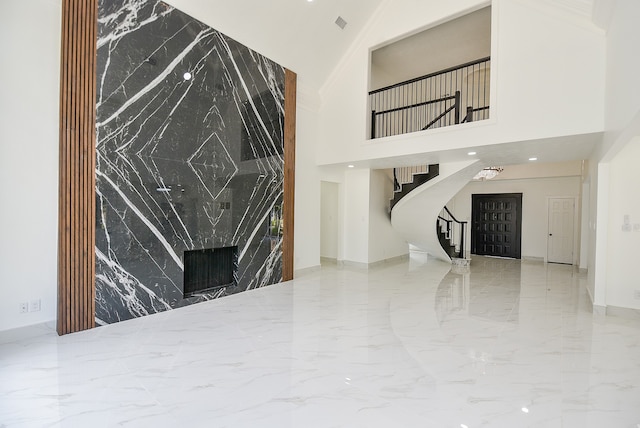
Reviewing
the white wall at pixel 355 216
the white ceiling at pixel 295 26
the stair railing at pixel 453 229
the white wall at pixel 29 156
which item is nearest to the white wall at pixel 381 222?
the white wall at pixel 355 216

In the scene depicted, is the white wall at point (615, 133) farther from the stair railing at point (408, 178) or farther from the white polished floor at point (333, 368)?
the stair railing at point (408, 178)

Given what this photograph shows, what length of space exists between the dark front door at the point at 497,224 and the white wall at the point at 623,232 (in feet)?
18.8

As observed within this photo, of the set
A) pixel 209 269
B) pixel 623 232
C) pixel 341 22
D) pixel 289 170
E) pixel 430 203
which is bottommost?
pixel 209 269

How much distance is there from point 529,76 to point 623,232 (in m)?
2.61

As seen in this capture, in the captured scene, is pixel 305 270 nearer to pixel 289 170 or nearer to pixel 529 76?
pixel 289 170

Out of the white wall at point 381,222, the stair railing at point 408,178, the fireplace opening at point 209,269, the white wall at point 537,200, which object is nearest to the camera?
the fireplace opening at point 209,269

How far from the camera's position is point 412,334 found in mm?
3658

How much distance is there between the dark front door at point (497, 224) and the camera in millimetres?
9883

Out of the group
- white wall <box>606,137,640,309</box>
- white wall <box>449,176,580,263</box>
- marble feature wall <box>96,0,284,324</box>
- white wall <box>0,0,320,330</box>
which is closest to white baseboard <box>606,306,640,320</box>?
white wall <box>606,137,640,309</box>

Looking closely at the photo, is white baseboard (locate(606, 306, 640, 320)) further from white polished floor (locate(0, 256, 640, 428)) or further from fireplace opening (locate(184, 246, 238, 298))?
fireplace opening (locate(184, 246, 238, 298))

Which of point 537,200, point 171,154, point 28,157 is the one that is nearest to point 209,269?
point 171,154

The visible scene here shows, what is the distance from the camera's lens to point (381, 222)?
8422 millimetres

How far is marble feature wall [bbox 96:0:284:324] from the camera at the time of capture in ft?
12.7

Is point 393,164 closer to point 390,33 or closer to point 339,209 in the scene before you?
point 339,209
